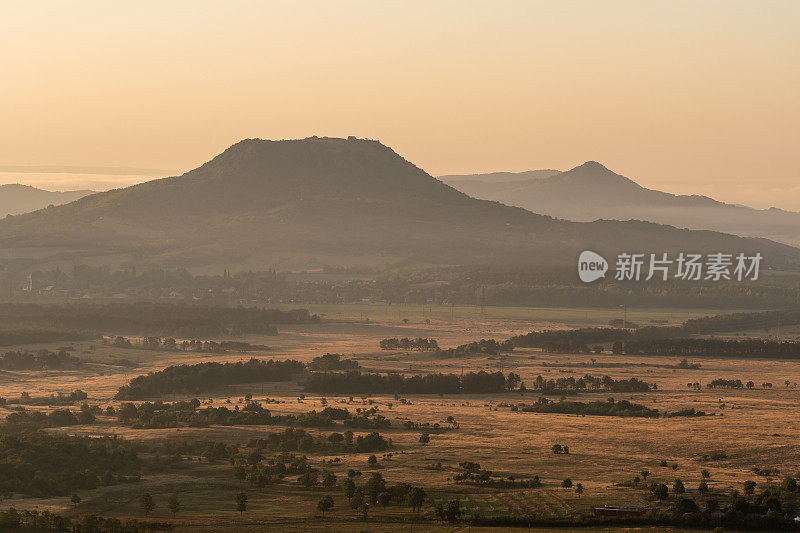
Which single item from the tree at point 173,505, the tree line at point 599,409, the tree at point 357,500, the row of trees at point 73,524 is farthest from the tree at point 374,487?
the tree line at point 599,409

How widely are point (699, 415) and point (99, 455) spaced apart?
218ft

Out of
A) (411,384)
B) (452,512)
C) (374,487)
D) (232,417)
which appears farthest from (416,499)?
(411,384)

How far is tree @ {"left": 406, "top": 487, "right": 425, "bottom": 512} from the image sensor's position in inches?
3342

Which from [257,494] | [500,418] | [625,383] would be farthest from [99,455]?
[625,383]

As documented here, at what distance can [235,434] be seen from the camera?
119m

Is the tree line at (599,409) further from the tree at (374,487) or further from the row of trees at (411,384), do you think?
the tree at (374,487)

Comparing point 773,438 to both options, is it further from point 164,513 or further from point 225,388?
point 225,388

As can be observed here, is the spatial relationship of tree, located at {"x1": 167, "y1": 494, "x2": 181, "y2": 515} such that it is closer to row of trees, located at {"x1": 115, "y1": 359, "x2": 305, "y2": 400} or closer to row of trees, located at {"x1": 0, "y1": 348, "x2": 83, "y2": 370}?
row of trees, located at {"x1": 115, "y1": 359, "x2": 305, "y2": 400}

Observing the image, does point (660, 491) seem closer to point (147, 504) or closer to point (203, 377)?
point (147, 504)

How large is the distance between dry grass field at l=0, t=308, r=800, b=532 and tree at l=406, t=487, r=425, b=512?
758 millimetres

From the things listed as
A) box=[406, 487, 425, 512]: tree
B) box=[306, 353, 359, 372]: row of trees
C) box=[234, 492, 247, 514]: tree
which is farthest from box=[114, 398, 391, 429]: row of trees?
box=[306, 353, 359, 372]: row of trees

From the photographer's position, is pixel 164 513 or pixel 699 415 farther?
pixel 699 415

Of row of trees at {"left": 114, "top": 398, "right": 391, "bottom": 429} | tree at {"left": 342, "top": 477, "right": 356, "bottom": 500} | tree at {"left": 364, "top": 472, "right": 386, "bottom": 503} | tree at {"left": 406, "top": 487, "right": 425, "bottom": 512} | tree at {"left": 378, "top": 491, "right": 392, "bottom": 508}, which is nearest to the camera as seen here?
tree at {"left": 406, "top": 487, "right": 425, "bottom": 512}

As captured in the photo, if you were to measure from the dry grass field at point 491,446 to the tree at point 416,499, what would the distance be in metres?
0.76
